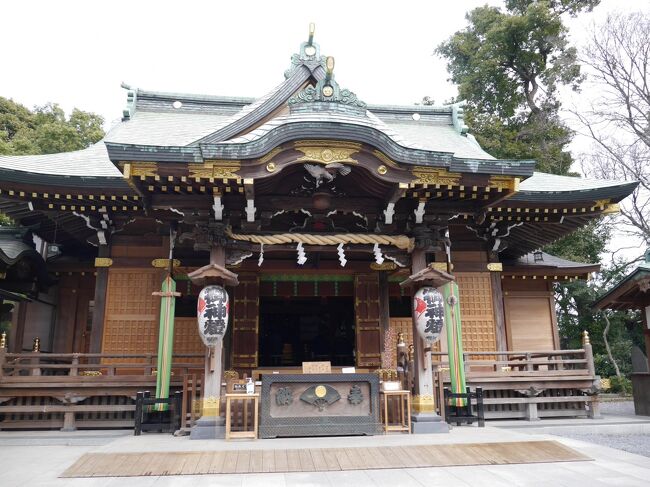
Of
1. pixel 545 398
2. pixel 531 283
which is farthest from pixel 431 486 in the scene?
pixel 531 283

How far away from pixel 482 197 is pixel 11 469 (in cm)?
786

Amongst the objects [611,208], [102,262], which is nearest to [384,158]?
[611,208]

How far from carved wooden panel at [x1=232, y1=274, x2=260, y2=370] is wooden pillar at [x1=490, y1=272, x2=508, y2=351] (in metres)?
5.31

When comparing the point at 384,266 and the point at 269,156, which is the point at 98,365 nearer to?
the point at 269,156

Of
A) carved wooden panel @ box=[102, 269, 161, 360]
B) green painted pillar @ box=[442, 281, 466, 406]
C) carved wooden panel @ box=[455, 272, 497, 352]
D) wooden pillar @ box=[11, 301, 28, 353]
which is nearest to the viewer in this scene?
green painted pillar @ box=[442, 281, 466, 406]

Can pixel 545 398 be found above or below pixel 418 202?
below

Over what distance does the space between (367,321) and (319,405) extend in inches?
142

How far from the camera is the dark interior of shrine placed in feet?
41.0

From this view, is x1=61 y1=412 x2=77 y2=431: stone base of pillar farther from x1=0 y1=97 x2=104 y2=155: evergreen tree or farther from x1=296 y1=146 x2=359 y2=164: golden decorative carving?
x1=0 y1=97 x2=104 y2=155: evergreen tree

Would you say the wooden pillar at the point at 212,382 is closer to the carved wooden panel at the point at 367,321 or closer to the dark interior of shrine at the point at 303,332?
the carved wooden panel at the point at 367,321

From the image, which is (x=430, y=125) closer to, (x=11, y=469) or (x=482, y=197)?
(x=482, y=197)

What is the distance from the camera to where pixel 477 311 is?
1079cm

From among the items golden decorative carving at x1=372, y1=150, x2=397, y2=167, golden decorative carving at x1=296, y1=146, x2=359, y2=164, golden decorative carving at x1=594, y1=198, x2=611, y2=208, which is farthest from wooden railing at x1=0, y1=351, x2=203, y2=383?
golden decorative carving at x1=594, y1=198, x2=611, y2=208

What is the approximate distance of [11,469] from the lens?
18.7ft
